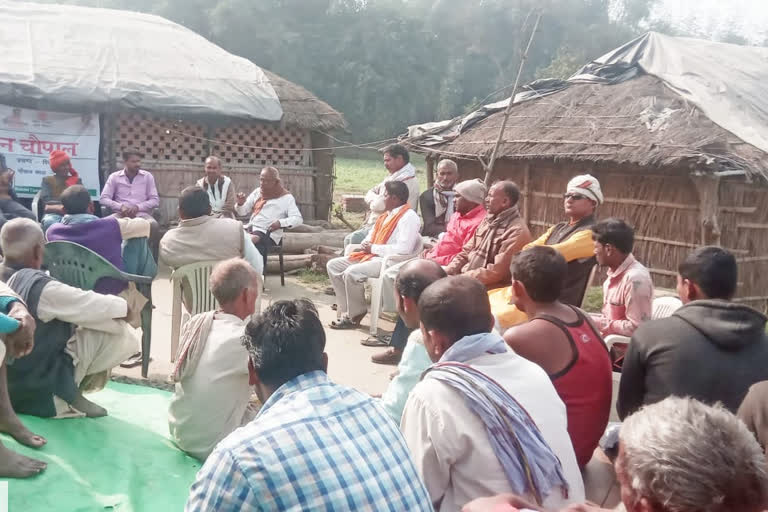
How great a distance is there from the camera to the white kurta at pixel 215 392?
3555 mm

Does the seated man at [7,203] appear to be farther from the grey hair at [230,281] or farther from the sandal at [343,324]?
the grey hair at [230,281]

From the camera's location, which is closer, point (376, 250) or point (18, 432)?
point (18, 432)

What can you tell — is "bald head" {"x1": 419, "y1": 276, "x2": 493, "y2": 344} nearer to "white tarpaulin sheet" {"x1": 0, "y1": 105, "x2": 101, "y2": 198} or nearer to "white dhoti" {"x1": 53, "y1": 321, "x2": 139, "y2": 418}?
"white dhoti" {"x1": 53, "y1": 321, "x2": 139, "y2": 418}

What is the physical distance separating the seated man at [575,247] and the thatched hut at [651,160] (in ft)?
17.0

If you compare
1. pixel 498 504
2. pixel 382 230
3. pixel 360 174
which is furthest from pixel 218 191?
pixel 360 174

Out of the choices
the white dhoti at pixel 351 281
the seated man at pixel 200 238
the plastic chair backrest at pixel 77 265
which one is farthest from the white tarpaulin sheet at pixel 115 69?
the plastic chair backrest at pixel 77 265

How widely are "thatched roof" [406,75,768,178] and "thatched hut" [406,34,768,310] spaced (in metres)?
0.02

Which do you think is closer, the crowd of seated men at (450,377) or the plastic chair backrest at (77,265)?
the crowd of seated men at (450,377)

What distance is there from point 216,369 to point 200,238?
6.68 ft

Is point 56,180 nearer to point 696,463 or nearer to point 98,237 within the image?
point 98,237

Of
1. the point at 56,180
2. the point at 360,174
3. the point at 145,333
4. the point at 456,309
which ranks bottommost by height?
the point at 360,174

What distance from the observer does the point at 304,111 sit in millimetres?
12438

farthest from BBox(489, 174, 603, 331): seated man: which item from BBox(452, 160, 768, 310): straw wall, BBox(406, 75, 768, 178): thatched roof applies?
BBox(452, 160, 768, 310): straw wall

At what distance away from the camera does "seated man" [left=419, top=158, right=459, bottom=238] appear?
7.51 metres
